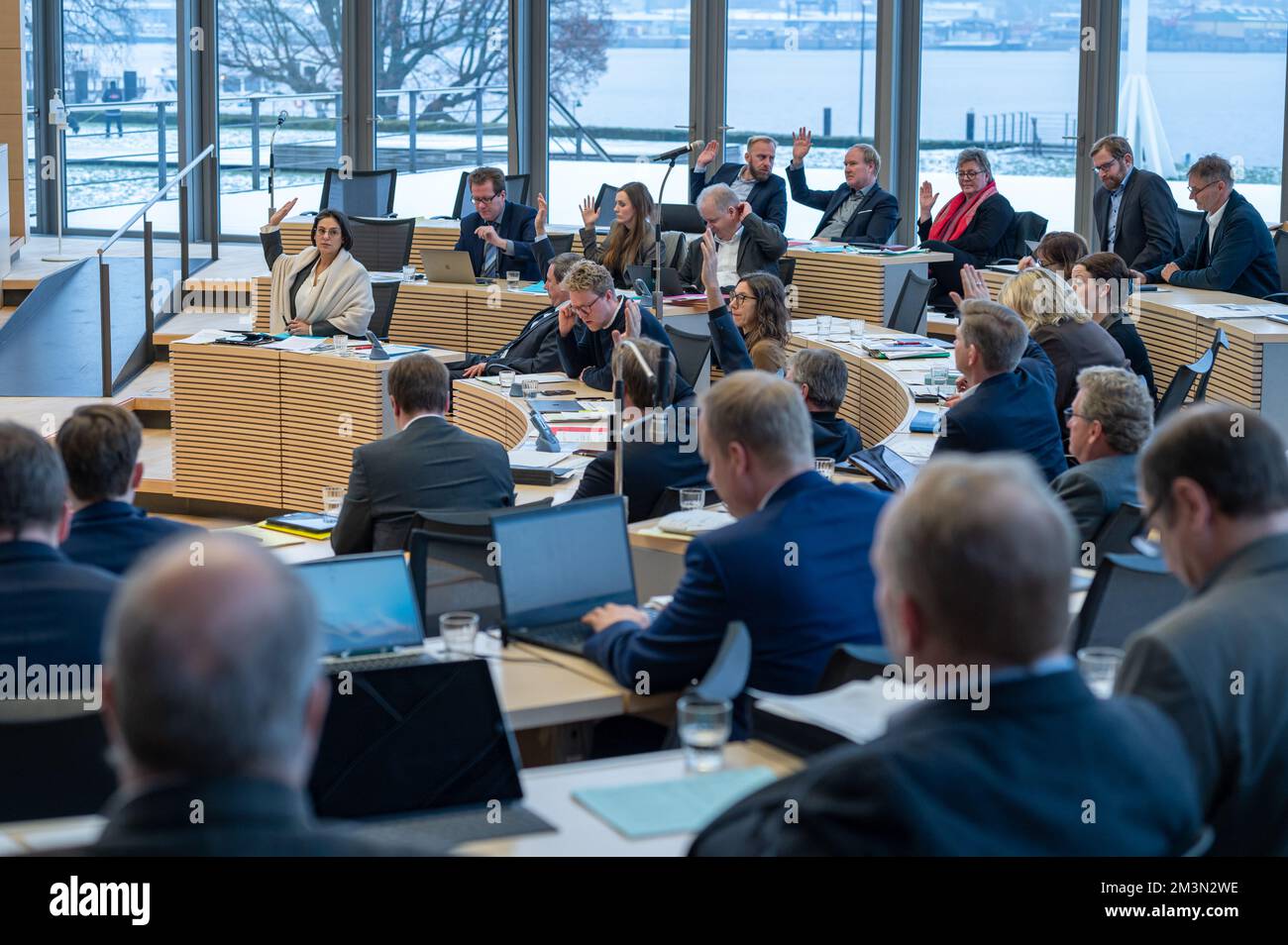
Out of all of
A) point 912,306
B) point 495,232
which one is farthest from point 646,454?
point 495,232

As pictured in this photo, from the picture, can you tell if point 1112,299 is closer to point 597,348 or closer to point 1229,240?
point 1229,240

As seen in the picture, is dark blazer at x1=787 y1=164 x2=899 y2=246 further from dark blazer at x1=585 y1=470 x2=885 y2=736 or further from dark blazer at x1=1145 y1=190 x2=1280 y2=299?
dark blazer at x1=585 y1=470 x2=885 y2=736

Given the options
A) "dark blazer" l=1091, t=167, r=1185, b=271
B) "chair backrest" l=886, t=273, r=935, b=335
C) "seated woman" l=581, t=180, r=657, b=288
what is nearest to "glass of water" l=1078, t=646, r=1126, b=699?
"chair backrest" l=886, t=273, r=935, b=335

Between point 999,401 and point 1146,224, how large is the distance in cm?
416

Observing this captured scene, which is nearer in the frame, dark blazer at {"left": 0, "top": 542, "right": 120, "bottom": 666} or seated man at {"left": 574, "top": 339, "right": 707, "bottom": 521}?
dark blazer at {"left": 0, "top": 542, "right": 120, "bottom": 666}

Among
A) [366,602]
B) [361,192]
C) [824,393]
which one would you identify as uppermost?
[361,192]

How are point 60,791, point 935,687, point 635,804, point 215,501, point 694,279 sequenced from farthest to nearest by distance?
point 694,279 → point 215,501 → point 60,791 → point 635,804 → point 935,687

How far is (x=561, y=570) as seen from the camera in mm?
3414

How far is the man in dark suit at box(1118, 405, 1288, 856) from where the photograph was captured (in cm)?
213

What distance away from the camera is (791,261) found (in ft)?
30.7

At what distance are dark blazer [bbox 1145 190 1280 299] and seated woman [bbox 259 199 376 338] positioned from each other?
430cm
